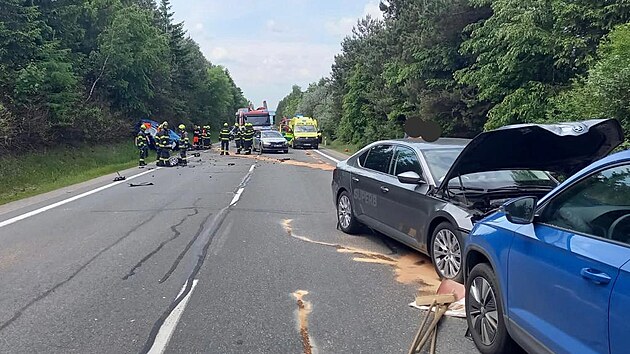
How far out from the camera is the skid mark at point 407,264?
6285 millimetres

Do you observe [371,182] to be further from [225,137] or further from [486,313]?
[225,137]

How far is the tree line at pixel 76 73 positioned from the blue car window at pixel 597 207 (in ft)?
70.0

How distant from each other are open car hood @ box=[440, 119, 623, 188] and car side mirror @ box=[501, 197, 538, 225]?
4.09 feet

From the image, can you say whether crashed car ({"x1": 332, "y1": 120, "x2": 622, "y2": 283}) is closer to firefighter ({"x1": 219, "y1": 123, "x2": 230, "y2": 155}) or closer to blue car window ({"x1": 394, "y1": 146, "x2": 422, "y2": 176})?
blue car window ({"x1": 394, "y1": 146, "x2": 422, "y2": 176})

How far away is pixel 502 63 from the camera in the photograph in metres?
17.1

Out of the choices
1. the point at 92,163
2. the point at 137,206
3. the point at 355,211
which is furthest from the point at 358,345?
the point at 92,163

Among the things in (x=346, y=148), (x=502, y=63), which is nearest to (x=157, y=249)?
(x=502, y=63)

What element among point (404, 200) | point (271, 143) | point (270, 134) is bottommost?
point (271, 143)

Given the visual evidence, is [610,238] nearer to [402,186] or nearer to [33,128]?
[402,186]

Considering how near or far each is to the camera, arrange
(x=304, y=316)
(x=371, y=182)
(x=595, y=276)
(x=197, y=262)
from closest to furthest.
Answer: (x=595, y=276)
(x=304, y=316)
(x=197, y=262)
(x=371, y=182)

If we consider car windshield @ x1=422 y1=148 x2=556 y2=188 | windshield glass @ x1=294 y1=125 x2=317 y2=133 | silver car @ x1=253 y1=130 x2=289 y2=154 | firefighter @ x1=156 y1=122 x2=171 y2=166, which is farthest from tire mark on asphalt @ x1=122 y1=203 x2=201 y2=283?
windshield glass @ x1=294 y1=125 x2=317 y2=133

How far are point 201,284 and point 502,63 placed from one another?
Result: 13492 mm

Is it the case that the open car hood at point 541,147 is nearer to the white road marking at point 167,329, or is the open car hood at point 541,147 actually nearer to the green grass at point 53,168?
the white road marking at point 167,329

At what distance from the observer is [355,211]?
862 centimetres
